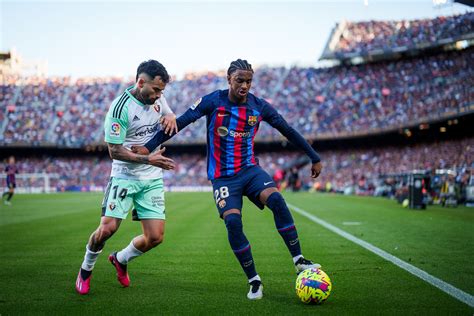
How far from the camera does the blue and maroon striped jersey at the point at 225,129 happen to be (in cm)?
604

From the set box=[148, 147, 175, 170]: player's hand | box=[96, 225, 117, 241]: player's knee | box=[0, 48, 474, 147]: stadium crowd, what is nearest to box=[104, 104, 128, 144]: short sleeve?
box=[148, 147, 175, 170]: player's hand

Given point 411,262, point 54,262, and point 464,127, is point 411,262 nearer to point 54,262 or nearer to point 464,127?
point 54,262

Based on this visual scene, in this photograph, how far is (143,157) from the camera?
5.80 metres

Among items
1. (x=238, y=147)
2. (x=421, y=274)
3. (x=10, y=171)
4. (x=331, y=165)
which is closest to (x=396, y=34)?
(x=331, y=165)

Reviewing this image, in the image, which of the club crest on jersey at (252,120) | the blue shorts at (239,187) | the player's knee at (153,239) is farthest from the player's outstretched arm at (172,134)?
the player's knee at (153,239)

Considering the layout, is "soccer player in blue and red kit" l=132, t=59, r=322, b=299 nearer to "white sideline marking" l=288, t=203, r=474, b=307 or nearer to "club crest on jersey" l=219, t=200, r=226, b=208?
"club crest on jersey" l=219, t=200, r=226, b=208

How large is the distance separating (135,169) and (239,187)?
1.22m

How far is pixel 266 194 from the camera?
231 inches

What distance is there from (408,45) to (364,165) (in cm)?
1150

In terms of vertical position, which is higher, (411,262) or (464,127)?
(464,127)

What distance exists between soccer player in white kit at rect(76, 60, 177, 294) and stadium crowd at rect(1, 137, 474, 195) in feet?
82.4

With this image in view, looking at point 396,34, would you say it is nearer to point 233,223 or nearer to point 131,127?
point 131,127

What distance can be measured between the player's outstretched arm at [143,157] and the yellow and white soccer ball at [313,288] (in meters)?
1.79

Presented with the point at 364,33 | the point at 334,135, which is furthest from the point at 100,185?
the point at 364,33
